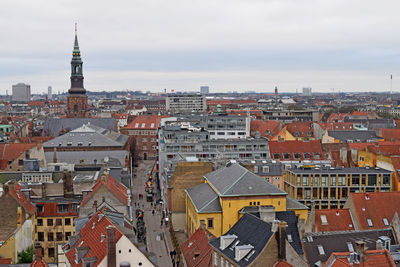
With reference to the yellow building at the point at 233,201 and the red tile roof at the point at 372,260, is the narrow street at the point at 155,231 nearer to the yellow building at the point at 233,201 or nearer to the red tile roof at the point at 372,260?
the yellow building at the point at 233,201

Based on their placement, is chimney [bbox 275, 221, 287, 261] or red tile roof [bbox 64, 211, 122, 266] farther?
red tile roof [bbox 64, 211, 122, 266]

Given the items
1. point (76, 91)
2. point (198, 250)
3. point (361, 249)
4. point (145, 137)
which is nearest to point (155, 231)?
point (198, 250)

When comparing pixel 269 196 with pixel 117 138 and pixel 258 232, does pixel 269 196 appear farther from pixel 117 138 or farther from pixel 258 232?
pixel 117 138

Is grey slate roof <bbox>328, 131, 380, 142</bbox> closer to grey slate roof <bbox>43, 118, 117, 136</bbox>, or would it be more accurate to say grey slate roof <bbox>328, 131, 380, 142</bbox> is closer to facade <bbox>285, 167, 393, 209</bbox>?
facade <bbox>285, 167, 393, 209</bbox>

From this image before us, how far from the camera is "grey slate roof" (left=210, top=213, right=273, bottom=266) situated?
48.7 meters

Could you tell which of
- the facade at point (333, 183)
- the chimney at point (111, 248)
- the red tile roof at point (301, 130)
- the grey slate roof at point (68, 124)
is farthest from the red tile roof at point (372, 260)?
the grey slate roof at point (68, 124)

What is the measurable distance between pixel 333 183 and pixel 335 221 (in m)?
24.6

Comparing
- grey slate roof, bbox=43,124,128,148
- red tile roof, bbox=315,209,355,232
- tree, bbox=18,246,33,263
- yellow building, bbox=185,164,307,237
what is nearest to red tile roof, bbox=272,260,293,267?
red tile roof, bbox=315,209,355,232

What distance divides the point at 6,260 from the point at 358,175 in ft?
→ 205

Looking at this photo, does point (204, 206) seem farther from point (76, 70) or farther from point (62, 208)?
point (76, 70)

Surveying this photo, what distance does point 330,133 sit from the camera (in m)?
144

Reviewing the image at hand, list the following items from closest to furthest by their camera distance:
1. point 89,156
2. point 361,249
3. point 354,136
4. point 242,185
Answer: point 361,249 < point 242,185 < point 89,156 < point 354,136

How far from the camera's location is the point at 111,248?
47.0 metres

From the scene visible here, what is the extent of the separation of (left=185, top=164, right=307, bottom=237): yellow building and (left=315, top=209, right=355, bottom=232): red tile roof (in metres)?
6.25
